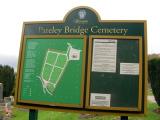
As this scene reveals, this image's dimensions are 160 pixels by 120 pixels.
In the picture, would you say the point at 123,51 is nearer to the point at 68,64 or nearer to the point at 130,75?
the point at 130,75

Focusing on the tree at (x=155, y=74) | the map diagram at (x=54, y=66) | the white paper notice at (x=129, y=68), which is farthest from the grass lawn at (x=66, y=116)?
the white paper notice at (x=129, y=68)

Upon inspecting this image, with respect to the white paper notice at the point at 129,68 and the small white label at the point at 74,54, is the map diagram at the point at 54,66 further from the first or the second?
the white paper notice at the point at 129,68

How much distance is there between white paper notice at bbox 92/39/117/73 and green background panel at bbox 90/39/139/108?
2.9 inches

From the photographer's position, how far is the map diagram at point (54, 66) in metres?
7.16

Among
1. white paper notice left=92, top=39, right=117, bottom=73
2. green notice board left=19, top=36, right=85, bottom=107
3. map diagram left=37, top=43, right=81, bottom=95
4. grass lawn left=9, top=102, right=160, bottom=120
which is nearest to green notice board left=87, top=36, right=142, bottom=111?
white paper notice left=92, top=39, right=117, bottom=73

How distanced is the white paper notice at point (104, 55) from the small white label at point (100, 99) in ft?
1.51

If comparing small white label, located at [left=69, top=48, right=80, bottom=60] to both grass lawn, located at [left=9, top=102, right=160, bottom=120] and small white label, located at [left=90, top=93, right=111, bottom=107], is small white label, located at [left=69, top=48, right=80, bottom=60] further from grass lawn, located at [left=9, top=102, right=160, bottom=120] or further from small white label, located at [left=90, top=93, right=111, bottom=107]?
grass lawn, located at [left=9, top=102, right=160, bottom=120]

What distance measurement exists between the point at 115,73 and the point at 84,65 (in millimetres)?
602

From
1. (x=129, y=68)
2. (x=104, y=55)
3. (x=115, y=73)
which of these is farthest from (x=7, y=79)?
(x=129, y=68)

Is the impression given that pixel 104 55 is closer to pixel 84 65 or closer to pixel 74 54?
pixel 84 65

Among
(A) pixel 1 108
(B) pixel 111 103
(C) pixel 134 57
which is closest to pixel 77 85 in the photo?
(B) pixel 111 103

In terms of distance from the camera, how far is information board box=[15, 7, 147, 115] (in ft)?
22.2

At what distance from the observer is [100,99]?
6.79 m

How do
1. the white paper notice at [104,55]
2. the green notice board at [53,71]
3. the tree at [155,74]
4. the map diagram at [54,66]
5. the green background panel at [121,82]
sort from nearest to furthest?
the green background panel at [121,82] → the white paper notice at [104,55] → the green notice board at [53,71] → the map diagram at [54,66] → the tree at [155,74]
